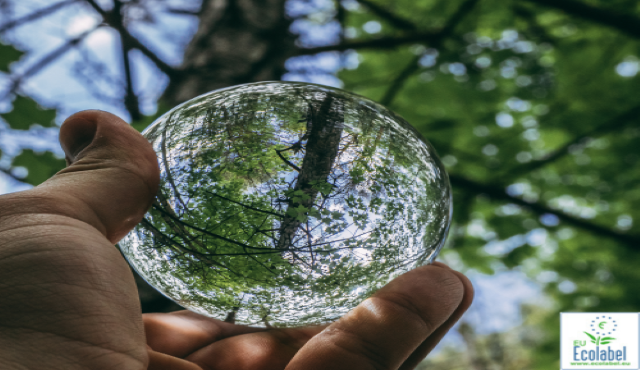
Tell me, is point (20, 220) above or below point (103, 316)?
above

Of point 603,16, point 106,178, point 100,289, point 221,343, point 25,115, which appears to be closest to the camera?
point 100,289

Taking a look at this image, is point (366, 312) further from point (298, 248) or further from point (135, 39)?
point (135, 39)

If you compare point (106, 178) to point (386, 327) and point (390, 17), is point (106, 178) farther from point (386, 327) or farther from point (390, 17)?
point (390, 17)

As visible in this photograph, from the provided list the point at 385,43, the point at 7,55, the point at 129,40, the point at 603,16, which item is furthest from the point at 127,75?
the point at 603,16

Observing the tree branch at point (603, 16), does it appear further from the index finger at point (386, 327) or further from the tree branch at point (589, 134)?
the index finger at point (386, 327)

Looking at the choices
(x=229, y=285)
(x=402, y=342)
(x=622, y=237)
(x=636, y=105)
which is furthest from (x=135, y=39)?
(x=622, y=237)

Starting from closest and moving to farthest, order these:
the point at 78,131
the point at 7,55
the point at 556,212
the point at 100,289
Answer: the point at 100,289 < the point at 78,131 < the point at 7,55 < the point at 556,212
